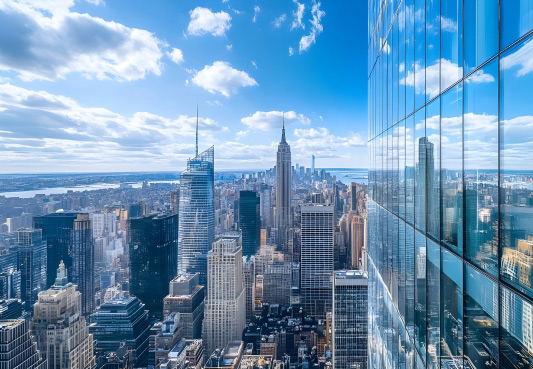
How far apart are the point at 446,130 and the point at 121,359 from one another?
29.7 meters

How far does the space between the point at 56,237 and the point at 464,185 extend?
35.3 metres

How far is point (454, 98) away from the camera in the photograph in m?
2.82

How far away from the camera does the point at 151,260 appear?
40.7 meters

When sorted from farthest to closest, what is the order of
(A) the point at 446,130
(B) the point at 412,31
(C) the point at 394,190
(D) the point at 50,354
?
(D) the point at 50,354 → (C) the point at 394,190 → (B) the point at 412,31 → (A) the point at 446,130

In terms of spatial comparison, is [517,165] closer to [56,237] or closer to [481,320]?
[481,320]

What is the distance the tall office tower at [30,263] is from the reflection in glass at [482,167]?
90.6 feet

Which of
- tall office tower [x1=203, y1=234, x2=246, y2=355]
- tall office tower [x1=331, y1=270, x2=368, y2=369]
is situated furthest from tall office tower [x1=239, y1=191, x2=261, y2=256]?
tall office tower [x1=331, y1=270, x2=368, y2=369]

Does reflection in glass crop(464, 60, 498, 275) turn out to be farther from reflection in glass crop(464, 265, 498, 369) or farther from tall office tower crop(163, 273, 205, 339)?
tall office tower crop(163, 273, 205, 339)

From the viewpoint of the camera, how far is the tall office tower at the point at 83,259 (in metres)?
29.9

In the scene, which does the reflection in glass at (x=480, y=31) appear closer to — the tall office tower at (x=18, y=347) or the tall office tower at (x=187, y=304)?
the tall office tower at (x=18, y=347)

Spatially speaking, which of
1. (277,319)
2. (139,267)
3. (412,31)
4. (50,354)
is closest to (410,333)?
(412,31)

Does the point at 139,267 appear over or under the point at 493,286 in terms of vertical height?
under

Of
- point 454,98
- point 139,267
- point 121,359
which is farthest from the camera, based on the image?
point 139,267

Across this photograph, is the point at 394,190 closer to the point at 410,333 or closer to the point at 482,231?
the point at 410,333
